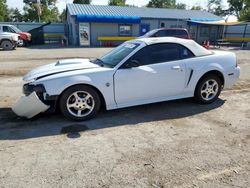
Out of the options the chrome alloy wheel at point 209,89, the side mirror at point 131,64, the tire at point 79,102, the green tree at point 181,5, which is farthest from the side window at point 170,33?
the green tree at point 181,5

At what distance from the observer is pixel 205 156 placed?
324cm

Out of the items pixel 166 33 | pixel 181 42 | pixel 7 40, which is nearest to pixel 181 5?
pixel 166 33

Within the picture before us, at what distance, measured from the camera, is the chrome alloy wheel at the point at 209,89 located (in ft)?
17.1

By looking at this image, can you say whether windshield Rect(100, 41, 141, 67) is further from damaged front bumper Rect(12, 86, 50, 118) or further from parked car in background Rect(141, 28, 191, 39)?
parked car in background Rect(141, 28, 191, 39)

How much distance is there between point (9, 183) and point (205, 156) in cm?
254

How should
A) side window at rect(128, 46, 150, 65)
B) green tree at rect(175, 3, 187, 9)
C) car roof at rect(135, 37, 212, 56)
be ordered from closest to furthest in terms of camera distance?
side window at rect(128, 46, 150, 65), car roof at rect(135, 37, 212, 56), green tree at rect(175, 3, 187, 9)

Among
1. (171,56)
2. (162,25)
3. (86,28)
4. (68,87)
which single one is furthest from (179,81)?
(162,25)

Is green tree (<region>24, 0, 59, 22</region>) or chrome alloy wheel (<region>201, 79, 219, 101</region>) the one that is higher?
green tree (<region>24, 0, 59, 22</region>)

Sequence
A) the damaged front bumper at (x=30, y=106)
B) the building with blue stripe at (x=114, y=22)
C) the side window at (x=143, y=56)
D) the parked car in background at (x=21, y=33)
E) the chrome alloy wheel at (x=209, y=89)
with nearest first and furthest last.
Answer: the damaged front bumper at (x=30, y=106)
the side window at (x=143, y=56)
the chrome alloy wheel at (x=209, y=89)
the parked car in background at (x=21, y=33)
the building with blue stripe at (x=114, y=22)

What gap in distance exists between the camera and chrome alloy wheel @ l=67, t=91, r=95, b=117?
14.0 feet

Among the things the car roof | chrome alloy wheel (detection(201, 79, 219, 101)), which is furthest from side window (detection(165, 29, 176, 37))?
chrome alloy wheel (detection(201, 79, 219, 101))

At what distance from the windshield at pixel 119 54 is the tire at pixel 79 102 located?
75 centimetres

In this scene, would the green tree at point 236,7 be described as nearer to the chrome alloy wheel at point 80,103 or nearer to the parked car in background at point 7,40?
the parked car in background at point 7,40

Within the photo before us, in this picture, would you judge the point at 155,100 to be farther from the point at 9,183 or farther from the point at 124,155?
the point at 9,183
